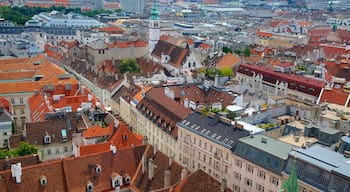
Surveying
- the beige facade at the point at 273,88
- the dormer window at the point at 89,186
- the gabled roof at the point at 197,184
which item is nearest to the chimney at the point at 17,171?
the dormer window at the point at 89,186

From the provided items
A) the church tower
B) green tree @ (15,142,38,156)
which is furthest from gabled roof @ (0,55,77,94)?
the church tower

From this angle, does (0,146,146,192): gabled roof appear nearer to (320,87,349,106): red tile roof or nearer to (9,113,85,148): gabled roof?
(9,113,85,148): gabled roof

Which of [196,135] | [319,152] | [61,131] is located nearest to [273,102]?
[196,135]

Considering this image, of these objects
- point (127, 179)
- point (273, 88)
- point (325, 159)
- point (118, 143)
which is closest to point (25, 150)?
point (118, 143)

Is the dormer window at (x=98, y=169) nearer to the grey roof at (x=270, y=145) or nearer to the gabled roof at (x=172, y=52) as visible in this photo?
the grey roof at (x=270, y=145)

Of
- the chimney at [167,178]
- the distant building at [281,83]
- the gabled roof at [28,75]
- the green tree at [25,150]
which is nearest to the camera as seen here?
the chimney at [167,178]

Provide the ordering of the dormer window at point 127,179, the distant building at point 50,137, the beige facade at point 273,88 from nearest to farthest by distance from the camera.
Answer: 1. the dormer window at point 127,179
2. the distant building at point 50,137
3. the beige facade at point 273,88

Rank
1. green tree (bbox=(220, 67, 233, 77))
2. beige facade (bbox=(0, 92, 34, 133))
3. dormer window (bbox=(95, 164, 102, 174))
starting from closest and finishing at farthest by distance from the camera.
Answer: dormer window (bbox=(95, 164, 102, 174)) → beige facade (bbox=(0, 92, 34, 133)) → green tree (bbox=(220, 67, 233, 77))

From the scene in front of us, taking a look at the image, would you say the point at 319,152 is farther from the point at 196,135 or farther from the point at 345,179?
the point at 196,135
